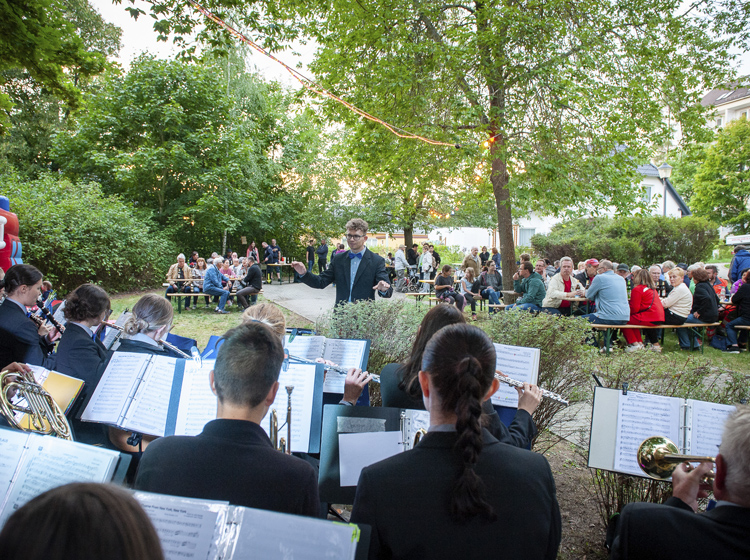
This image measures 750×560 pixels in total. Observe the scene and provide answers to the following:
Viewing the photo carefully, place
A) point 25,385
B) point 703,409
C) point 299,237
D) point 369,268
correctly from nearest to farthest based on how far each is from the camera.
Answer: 1. point 703,409
2. point 25,385
3. point 369,268
4. point 299,237

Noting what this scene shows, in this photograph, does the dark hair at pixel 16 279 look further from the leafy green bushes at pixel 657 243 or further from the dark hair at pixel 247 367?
the leafy green bushes at pixel 657 243

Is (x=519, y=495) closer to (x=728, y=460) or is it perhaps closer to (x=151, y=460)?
(x=728, y=460)

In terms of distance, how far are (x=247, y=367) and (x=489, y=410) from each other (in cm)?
128

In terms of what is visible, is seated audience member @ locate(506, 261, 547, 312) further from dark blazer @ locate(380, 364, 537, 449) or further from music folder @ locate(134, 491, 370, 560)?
music folder @ locate(134, 491, 370, 560)

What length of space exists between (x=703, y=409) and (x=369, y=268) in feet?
11.4

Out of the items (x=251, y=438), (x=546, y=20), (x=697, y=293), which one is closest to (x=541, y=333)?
(x=251, y=438)

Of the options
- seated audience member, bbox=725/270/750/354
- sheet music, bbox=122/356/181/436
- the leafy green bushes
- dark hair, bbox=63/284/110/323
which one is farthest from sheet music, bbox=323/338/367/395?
the leafy green bushes

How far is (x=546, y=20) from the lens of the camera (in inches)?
337

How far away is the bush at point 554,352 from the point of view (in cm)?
400

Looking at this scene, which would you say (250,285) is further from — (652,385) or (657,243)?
(657,243)

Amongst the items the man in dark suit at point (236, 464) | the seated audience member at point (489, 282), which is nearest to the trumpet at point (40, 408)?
the man in dark suit at point (236, 464)

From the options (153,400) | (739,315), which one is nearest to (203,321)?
(153,400)

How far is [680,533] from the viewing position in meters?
1.39

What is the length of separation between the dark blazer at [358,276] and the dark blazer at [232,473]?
11.6ft
